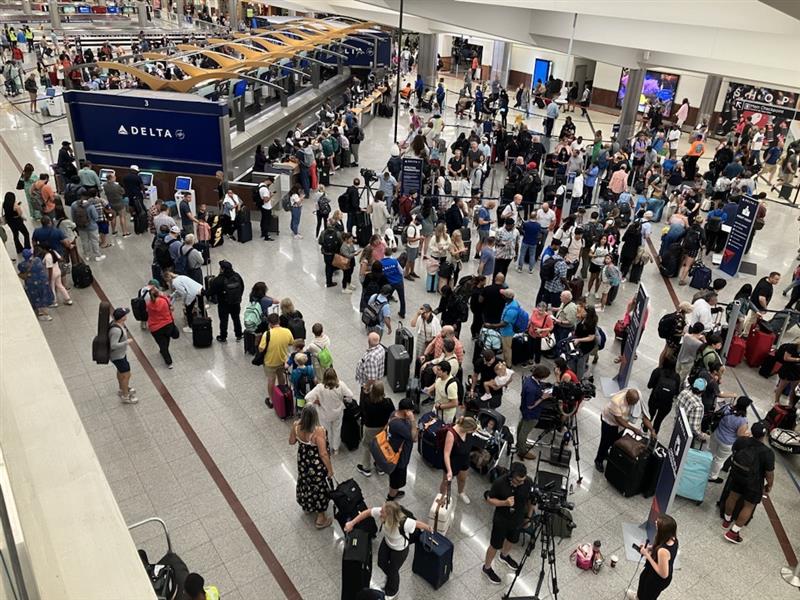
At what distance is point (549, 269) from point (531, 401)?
10.9 feet

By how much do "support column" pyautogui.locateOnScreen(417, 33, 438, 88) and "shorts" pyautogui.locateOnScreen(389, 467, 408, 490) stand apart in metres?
27.6

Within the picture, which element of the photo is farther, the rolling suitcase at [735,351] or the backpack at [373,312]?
the rolling suitcase at [735,351]

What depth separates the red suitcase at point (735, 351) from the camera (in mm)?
9703

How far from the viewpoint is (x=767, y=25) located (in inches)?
422

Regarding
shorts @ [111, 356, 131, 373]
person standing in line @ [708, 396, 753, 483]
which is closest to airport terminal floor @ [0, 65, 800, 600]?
person standing in line @ [708, 396, 753, 483]

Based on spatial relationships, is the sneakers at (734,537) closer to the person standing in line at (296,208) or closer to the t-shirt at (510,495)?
the t-shirt at (510,495)

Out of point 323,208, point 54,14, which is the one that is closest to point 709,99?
point 323,208

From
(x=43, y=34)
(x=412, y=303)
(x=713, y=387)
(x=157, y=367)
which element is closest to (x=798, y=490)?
(x=713, y=387)

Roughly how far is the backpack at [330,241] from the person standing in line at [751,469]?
6.70m

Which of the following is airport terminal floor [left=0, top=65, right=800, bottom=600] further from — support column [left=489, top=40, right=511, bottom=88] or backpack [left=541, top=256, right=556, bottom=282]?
support column [left=489, top=40, right=511, bottom=88]

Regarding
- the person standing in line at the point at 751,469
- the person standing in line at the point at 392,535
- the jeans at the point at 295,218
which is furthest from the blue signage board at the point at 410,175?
the person standing in line at the point at 392,535

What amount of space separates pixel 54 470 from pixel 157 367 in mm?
5651

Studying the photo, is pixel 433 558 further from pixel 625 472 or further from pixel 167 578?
pixel 625 472

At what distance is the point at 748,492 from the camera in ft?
20.5
